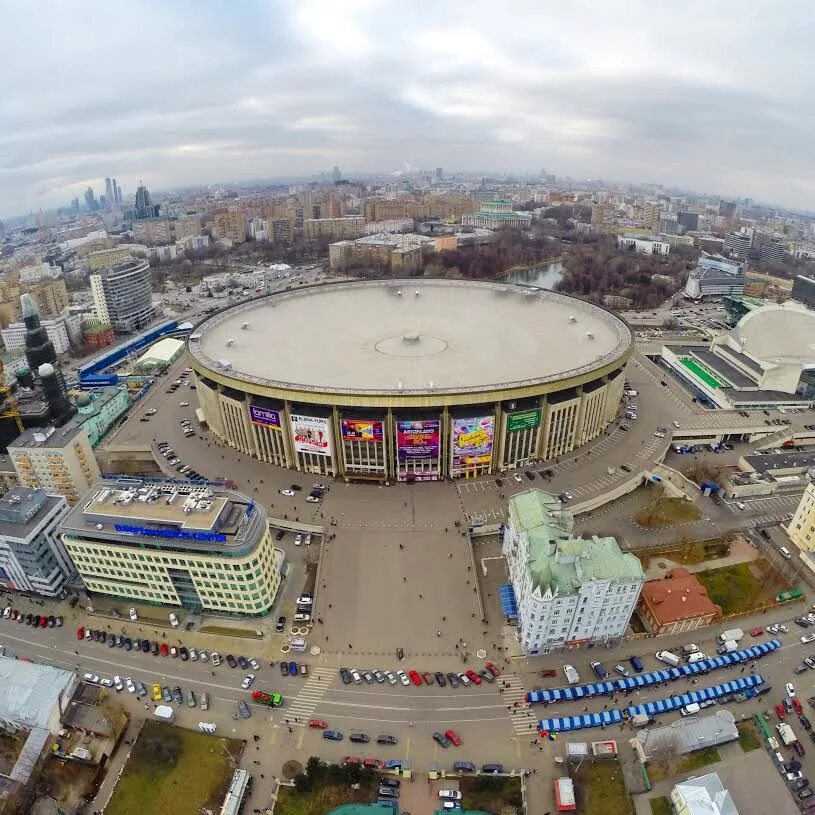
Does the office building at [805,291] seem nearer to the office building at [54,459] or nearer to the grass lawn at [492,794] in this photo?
the grass lawn at [492,794]

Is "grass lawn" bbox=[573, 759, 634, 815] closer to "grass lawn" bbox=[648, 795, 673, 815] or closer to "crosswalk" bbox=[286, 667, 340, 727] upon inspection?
"grass lawn" bbox=[648, 795, 673, 815]

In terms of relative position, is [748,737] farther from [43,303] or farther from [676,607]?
[43,303]

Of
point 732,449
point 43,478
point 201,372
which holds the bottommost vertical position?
point 732,449

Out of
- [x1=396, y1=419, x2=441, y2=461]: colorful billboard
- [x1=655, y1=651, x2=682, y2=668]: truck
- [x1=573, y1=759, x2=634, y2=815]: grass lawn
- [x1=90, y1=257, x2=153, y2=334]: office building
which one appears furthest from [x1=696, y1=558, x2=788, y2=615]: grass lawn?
[x1=90, y1=257, x2=153, y2=334]: office building

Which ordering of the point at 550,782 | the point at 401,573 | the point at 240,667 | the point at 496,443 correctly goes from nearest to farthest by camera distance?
the point at 550,782 → the point at 240,667 → the point at 401,573 → the point at 496,443

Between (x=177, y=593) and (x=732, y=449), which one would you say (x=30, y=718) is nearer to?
(x=177, y=593)

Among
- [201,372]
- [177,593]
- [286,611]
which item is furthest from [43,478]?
[286,611]

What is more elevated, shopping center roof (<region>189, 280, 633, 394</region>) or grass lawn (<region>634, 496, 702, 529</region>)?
shopping center roof (<region>189, 280, 633, 394</region>)
